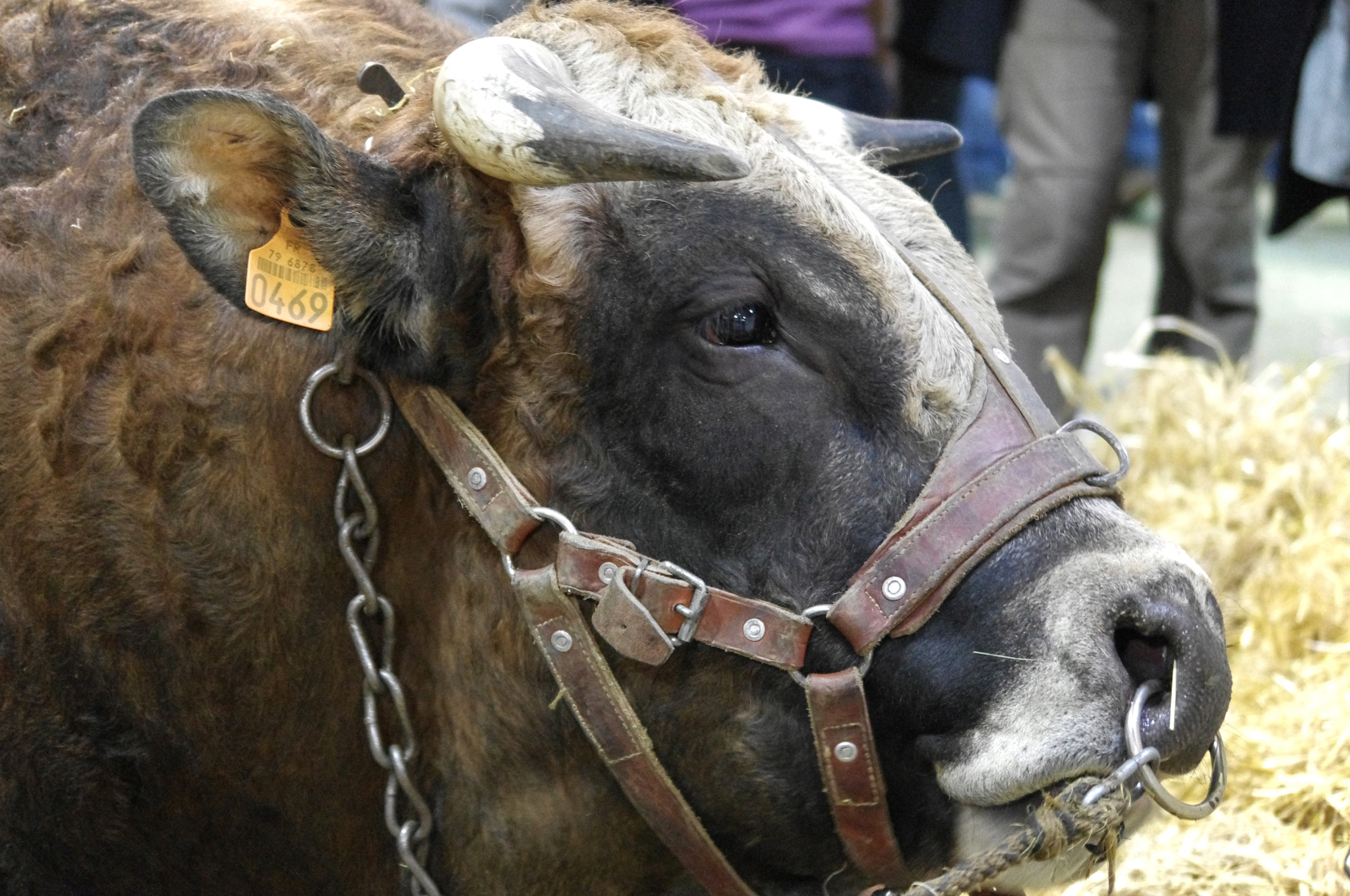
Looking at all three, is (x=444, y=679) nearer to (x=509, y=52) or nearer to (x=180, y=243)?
(x=180, y=243)

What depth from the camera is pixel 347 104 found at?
104 inches

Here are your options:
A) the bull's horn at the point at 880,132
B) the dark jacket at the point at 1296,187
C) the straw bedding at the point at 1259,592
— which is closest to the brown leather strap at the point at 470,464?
the bull's horn at the point at 880,132

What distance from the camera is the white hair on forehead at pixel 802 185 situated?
233 centimetres

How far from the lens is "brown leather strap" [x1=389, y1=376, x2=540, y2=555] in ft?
7.77

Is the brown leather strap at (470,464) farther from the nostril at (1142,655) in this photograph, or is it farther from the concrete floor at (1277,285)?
the concrete floor at (1277,285)

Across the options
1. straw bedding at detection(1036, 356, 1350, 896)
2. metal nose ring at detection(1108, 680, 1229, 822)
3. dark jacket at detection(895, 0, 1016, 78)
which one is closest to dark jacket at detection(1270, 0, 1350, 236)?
A: straw bedding at detection(1036, 356, 1350, 896)

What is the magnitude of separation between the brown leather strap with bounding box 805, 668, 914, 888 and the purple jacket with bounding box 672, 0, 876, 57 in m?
3.57

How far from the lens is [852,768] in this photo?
2.30 meters

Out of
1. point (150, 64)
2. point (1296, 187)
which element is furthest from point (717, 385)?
point (1296, 187)

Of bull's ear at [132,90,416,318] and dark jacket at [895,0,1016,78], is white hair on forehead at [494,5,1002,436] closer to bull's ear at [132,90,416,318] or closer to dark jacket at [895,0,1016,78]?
bull's ear at [132,90,416,318]

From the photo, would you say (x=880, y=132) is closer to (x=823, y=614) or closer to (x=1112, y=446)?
(x=1112, y=446)

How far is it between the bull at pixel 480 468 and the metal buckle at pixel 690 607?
0.04m

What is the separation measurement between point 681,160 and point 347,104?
811 mm

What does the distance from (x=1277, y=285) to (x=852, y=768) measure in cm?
888
